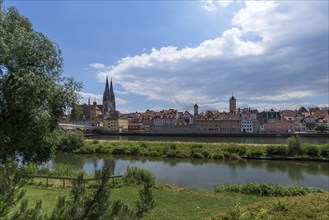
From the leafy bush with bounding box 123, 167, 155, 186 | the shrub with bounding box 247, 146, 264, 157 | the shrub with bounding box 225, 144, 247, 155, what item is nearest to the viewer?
the leafy bush with bounding box 123, 167, 155, 186

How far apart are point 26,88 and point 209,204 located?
7242 mm

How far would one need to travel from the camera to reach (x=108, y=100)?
150 meters

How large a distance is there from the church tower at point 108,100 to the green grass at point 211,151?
10358 cm

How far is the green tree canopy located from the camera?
7715 mm

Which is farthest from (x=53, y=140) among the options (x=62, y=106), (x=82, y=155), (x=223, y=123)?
(x=223, y=123)

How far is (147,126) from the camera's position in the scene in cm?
12450

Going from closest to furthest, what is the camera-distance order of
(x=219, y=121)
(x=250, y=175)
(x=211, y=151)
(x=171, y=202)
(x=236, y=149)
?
(x=171, y=202), (x=250, y=175), (x=211, y=151), (x=236, y=149), (x=219, y=121)

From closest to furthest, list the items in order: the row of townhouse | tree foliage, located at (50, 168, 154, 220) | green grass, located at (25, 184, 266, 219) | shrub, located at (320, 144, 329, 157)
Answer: tree foliage, located at (50, 168, 154, 220) → green grass, located at (25, 184, 266, 219) → shrub, located at (320, 144, 329, 157) → the row of townhouse

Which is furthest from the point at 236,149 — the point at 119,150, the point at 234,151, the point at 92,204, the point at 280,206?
the point at 92,204

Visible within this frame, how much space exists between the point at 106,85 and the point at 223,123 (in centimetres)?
7828

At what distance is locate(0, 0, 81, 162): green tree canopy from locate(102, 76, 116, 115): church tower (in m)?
137

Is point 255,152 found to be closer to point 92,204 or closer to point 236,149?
point 236,149

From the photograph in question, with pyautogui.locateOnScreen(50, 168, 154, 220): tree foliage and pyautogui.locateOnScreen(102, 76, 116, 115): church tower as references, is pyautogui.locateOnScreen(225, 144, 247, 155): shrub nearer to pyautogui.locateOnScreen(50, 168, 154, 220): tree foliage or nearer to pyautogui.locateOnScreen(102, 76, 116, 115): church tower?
pyautogui.locateOnScreen(50, 168, 154, 220): tree foliage

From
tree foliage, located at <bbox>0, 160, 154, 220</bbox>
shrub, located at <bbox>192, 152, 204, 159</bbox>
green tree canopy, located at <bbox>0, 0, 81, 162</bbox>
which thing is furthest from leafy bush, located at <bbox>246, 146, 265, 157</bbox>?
tree foliage, located at <bbox>0, 160, 154, 220</bbox>
